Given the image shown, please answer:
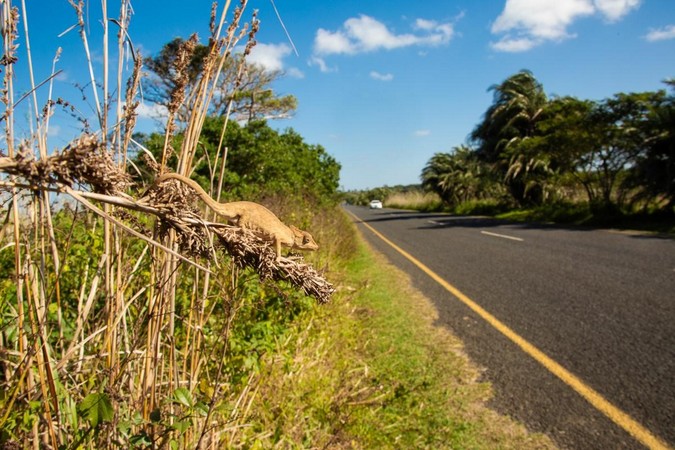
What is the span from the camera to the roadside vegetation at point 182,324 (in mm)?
905

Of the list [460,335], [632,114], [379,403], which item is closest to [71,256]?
[379,403]

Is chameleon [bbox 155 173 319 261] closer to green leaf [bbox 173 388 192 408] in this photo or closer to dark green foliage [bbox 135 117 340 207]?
green leaf [bbox 173 388 192 408]

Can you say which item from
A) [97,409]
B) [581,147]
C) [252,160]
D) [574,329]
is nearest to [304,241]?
[97,409]

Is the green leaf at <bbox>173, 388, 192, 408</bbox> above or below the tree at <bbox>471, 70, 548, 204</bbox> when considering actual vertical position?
below

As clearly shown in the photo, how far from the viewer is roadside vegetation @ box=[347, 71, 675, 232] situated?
54.9 feet

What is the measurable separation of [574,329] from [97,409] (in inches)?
195

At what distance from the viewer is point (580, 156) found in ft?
68.4

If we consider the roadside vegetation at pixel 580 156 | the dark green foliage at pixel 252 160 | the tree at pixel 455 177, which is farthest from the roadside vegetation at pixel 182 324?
the tree at pixel 455 177

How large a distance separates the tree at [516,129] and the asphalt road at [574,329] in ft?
59.0

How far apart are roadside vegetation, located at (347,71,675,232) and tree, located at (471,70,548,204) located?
0.21 feet

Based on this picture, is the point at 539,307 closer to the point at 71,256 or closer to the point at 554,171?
the point at 71,256

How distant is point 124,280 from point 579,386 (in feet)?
11.7

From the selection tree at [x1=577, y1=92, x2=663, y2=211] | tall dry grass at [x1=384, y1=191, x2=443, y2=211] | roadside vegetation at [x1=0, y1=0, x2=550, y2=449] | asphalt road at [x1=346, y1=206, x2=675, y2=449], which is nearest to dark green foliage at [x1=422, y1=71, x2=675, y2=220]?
tree at [x1=577, y1=92, x2=663, y2=211]

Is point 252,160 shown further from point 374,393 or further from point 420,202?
point 420,202
